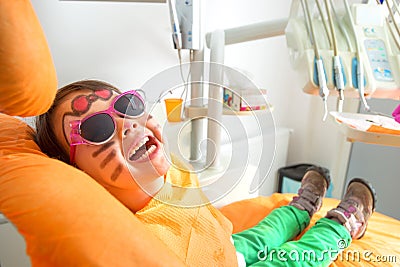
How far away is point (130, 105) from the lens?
2.54ft

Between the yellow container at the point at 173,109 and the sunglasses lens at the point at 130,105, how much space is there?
0.16 meters

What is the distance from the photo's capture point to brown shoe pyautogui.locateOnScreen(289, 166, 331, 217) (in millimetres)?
1284

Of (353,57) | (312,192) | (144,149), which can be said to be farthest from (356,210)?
(144,149)

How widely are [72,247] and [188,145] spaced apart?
0.60 m

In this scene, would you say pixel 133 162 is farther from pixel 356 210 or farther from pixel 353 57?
pixel 356 210

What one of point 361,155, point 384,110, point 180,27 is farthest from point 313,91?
point 361,155

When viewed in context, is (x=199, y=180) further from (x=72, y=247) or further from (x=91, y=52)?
(x=91, y=52)

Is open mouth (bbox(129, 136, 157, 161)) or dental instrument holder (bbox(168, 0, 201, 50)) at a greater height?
dental instrument holder (bbox(168, 0, 201, 50))

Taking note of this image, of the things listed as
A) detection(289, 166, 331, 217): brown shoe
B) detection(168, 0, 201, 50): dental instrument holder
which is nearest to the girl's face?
detection(168, 0, 201, 50): dental instrument holder

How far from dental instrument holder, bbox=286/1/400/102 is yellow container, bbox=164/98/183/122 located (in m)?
0.37

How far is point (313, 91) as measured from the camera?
692 mm

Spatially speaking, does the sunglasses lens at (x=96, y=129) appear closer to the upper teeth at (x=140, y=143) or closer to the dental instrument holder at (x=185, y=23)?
the upper teeth at (x=140, y=143)

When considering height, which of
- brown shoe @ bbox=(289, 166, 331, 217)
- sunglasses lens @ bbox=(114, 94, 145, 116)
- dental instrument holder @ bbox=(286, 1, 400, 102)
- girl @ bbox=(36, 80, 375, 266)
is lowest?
brown shoe @ bbox=(289, 166, 331, 217)

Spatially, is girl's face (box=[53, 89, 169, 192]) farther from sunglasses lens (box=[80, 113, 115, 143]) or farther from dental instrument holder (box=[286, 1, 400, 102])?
dental instrument holder (box=[286, 1, 400, 102])
